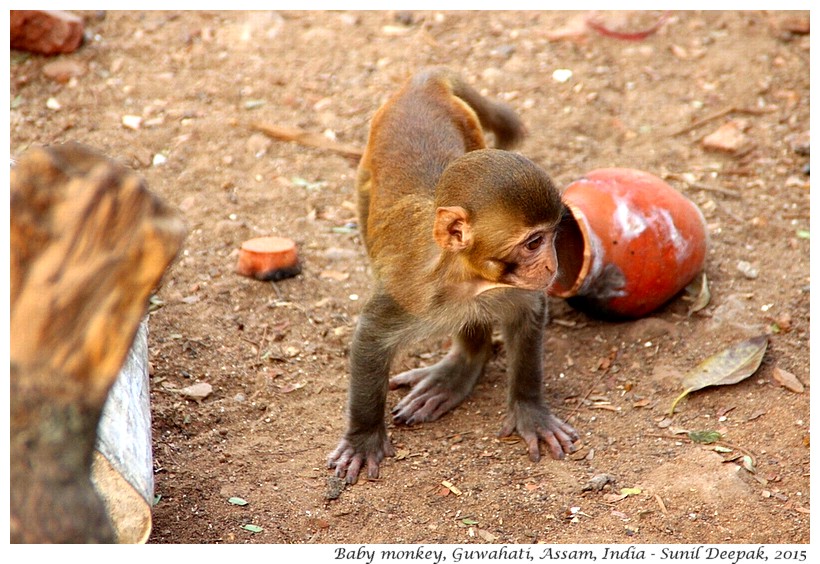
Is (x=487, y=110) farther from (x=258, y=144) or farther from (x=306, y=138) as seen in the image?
(x=258, y=144)

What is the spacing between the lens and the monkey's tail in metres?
6.50

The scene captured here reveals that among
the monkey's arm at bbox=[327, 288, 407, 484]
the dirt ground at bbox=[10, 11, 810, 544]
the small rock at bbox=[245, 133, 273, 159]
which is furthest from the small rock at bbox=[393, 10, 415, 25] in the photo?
the monkey's arm at bbox=[327, 288, 407, 484]

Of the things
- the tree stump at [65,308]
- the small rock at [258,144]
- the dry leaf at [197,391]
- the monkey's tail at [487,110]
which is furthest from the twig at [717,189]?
the tree stump at [65,308]

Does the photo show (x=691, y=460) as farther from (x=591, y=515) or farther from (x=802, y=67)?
(x=802, y=67)

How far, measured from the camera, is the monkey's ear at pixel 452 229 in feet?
15.8

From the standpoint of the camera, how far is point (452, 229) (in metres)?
4.88

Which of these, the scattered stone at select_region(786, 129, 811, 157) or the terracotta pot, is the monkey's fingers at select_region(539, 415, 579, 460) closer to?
the terracotta pot

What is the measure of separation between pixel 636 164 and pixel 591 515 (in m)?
3.86

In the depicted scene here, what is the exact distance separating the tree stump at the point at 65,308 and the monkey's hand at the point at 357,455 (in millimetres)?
2499

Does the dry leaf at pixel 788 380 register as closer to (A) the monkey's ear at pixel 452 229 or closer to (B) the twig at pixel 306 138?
(A) the monkey's ear at pixel 452 229

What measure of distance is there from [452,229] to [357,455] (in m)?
1.49

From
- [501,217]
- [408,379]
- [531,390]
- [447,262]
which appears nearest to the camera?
[501,217]


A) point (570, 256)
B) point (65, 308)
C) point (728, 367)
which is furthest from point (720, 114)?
point (65, 308)

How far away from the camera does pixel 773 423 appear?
18.3ft
